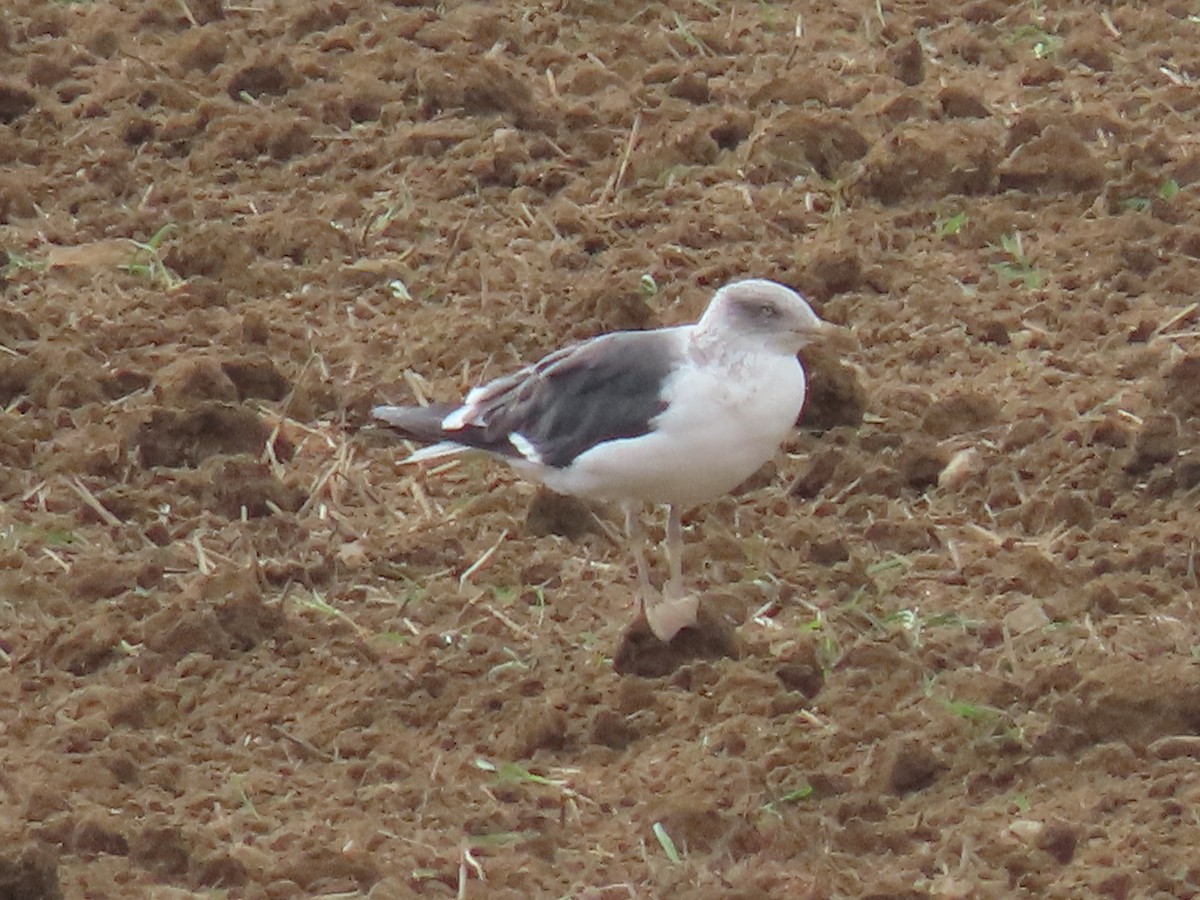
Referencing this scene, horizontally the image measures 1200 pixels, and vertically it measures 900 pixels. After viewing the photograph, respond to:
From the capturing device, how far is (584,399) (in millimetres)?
4660

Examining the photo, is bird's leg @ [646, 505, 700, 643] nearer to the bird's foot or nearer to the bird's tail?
the bird's foot

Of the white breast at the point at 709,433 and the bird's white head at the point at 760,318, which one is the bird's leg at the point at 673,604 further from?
the bird's white head at the point at 760,318

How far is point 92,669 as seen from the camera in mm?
4641

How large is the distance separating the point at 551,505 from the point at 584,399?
0.47m

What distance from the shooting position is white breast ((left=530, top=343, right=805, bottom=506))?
4.46 meters

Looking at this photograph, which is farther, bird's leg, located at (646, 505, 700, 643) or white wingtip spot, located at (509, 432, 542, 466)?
white wingtip spot, located at (509, 432, 542, 466)

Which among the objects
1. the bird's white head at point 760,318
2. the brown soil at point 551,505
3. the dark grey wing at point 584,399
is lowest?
the brown soil at point 551,505

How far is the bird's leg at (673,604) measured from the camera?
457 centimetres

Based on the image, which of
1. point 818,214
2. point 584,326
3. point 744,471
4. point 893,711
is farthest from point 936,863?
point 818,214

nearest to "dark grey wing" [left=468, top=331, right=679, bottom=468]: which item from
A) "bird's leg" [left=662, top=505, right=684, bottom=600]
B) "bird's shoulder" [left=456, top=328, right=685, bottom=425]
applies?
"bird's shoulder" [left=456, top=328, right=685, bottom=425]

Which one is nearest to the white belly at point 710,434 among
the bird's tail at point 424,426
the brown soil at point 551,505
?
the brown soil at point 551,505

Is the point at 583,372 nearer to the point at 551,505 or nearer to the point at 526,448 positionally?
the point at 526,448

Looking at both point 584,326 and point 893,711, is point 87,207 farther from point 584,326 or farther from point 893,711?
point 893,711

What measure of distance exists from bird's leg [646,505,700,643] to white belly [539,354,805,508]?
145 mm
